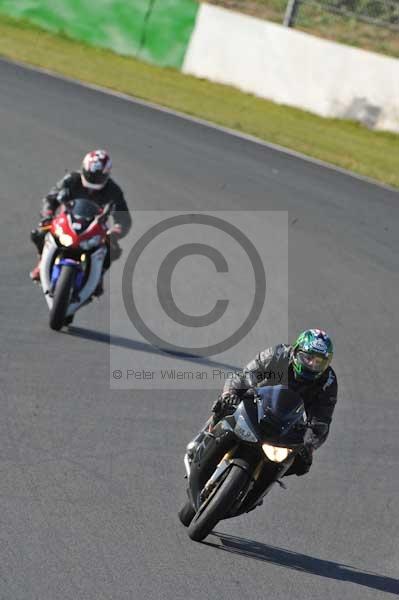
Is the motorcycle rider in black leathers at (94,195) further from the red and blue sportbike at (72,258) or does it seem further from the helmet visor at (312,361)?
the helmet visor at (312,361)

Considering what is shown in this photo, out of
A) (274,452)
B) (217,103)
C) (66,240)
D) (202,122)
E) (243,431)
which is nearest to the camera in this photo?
(274,452)

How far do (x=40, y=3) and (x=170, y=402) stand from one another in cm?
1837

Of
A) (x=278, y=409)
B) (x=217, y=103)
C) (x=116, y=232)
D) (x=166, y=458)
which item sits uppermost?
(x=217, y=103)

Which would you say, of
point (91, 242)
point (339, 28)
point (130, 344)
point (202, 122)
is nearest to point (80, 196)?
point (91, 242)

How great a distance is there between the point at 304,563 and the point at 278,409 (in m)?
1.10

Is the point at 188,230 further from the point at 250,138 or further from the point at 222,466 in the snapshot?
the point at 222,466

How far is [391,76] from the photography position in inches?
851

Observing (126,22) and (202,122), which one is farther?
(126,22)

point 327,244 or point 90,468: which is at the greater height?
point 327,244

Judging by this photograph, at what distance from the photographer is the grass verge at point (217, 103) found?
814 inches

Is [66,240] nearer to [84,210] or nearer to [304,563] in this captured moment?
[84,210]

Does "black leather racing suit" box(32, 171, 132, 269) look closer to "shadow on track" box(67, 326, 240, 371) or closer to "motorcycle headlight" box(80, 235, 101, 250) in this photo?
"motorcycle headlight" box(80, 235, 101, 250)

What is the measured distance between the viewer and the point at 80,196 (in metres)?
11.5

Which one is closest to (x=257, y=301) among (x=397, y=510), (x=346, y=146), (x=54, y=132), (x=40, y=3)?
(x=397, y=510)
